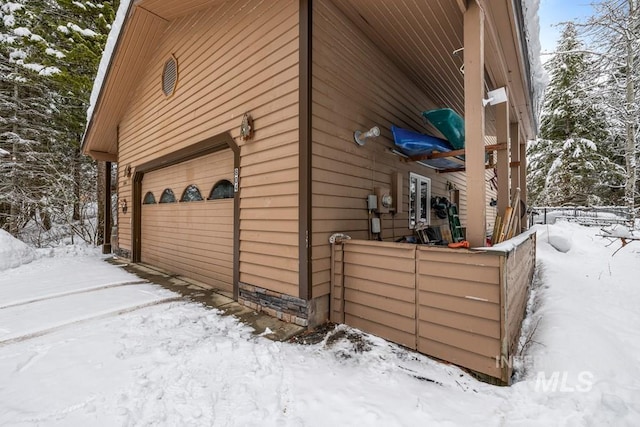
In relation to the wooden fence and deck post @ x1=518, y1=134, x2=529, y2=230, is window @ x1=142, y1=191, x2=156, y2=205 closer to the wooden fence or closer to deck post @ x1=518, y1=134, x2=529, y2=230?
the wooden fence

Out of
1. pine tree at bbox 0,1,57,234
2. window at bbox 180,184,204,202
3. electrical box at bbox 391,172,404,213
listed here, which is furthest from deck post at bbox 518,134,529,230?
pine tree at bbox 0,1,57,234

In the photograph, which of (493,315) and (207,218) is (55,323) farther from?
(493,315)

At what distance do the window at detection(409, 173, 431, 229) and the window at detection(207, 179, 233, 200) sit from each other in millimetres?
3393

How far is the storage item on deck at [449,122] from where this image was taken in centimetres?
459

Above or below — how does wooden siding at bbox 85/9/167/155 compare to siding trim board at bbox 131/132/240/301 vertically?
above

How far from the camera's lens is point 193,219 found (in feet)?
18.1

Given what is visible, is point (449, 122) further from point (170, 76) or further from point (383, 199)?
point (170, 76)

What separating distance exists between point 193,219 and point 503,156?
5.34 m

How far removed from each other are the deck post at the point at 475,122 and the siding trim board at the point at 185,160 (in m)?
2.97

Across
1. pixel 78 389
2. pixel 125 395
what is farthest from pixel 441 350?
pixel 78 389

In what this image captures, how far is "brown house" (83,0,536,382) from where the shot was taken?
8.71 ft

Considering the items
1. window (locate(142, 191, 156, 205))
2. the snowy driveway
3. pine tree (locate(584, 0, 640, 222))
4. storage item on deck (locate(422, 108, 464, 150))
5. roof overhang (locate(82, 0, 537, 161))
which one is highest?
pine tree (locate(584, 0, 640, 222))

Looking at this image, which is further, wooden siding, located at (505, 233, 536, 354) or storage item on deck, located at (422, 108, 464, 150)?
storage item on deck, located at (422, 108, 464, 150)

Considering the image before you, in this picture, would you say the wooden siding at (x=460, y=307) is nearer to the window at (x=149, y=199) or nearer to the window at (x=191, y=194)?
the window at (x=191, y=194)
